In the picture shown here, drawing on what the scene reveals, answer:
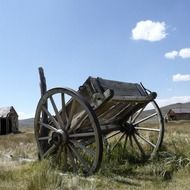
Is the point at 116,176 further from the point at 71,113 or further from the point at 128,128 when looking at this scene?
the point at 128,128

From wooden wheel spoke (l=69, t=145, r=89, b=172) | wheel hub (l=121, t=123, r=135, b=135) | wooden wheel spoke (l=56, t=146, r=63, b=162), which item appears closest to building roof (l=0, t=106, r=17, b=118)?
wheel hub (l=121, t=123, r=135, b=135)

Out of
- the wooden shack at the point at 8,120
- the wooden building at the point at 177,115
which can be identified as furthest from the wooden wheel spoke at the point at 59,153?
the wooden building at the point at 177,115

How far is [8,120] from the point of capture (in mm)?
44562

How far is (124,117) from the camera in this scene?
391 inches

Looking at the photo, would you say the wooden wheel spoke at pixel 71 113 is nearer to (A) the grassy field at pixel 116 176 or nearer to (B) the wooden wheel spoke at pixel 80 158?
(B) the wooden wheel spoke at pixel 80 158

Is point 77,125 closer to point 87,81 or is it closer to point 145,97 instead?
point 87,81

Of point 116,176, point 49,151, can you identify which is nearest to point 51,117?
point 49,151

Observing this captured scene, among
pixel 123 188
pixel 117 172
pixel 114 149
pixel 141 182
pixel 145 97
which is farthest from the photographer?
pixel 114 149

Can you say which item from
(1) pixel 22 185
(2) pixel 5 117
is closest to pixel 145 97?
(1) pixel 22 185

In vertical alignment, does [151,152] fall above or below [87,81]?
below

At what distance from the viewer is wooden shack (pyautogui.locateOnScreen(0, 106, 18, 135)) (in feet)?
144

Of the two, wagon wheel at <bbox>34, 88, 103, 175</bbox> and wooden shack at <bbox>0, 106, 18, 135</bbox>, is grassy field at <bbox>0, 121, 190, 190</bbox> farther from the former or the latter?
wooden shack at <bbox>0, 106, 18, 135</bbox>

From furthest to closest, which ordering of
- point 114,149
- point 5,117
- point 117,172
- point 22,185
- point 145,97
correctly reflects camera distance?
point 5,117 < point 114,149 < point 145,97 < point 117,172 < point 22,185

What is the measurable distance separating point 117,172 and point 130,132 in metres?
2.34
